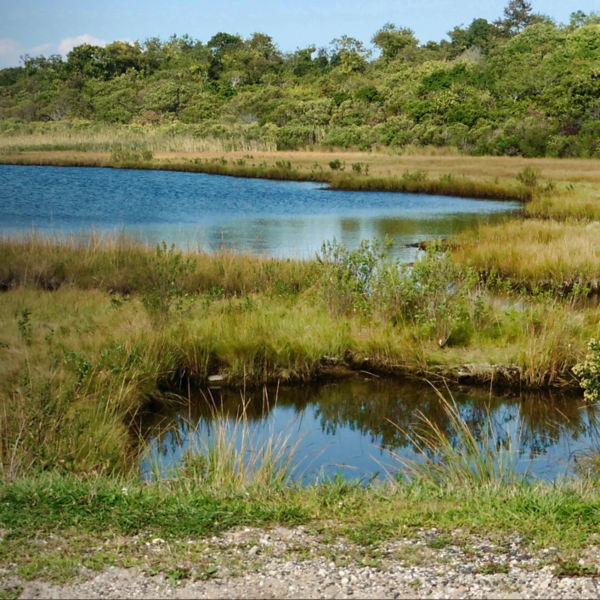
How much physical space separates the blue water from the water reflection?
7.44 meters

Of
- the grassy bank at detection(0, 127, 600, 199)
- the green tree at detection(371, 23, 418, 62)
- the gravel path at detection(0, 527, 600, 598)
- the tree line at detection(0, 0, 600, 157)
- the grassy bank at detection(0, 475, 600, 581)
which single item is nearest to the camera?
the gravel path at detection(0, 527, 600, 598)

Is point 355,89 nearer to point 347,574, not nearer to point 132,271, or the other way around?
point 132,271

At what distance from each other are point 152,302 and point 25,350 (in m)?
2.63

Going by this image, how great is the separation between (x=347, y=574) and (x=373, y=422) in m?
4.51

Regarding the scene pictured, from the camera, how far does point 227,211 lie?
27.0m

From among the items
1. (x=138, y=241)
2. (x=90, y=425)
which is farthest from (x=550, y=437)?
(x=138, y=241)

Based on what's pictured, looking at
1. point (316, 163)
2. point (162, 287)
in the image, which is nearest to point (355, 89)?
point (316, 163)

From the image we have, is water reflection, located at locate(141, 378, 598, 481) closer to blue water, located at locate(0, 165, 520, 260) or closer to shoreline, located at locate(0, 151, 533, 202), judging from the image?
blue water, located at locate(0, 165, 520, 260)

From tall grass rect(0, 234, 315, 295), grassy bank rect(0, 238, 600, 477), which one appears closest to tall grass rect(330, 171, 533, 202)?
tall grass rect(0, 234, 315, 295)

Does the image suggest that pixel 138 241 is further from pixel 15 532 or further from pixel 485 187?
pixel 485 187

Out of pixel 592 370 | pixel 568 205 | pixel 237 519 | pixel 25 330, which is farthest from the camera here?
pixel 568 205

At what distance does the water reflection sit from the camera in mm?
7438

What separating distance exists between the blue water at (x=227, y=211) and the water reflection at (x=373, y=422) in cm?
744


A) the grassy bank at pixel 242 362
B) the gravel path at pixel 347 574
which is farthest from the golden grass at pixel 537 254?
the gravel path at pixel 347 574
